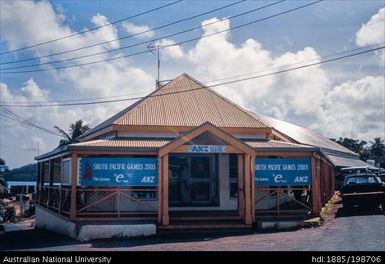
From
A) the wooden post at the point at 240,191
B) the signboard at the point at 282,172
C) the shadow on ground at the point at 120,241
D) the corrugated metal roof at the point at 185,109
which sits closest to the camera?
the shadow on ground at the point at 120,241

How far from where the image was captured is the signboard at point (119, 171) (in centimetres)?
1581

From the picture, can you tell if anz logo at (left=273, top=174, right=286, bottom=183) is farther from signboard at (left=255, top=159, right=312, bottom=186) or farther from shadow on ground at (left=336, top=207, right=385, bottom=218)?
shadow on ground at (left=336, top=207, right=385, bottom=218)

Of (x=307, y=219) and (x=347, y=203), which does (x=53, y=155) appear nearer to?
(x=307, y=219)

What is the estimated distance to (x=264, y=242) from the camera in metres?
13.1

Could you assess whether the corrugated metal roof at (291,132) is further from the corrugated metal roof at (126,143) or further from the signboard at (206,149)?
the corrugated metal roof at (126,143)

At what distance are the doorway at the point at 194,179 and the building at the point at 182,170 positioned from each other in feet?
0.14

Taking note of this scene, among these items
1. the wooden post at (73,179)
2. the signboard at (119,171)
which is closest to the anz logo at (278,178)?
the signboard at (119,171)

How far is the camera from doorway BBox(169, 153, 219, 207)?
62.3 feet

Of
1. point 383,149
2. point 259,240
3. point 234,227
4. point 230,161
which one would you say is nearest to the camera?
point 259,240

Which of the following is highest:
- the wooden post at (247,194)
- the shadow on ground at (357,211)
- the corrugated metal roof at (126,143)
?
the corrugated metal roof at (126,143)

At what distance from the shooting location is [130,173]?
52.3 feet

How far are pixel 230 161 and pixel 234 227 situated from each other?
3.94m
